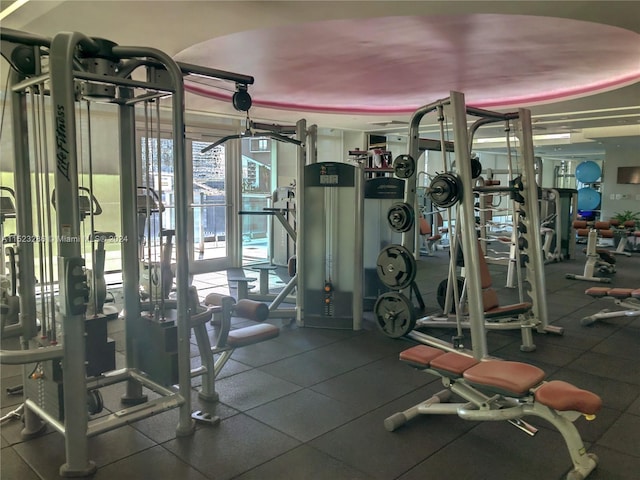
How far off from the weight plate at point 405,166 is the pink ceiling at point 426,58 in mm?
903

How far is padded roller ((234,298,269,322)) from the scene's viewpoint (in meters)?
2.79

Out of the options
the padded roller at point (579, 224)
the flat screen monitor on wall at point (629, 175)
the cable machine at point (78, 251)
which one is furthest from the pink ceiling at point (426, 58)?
the flat screen monitor on wall at point (629, 175)

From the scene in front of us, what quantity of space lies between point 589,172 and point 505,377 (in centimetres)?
1217

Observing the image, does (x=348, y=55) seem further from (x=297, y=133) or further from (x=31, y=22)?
(x=31, y=22)

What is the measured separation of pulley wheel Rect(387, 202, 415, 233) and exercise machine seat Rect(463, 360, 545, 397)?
1230 mm

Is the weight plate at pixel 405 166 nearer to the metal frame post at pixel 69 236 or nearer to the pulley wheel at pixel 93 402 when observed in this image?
the metal frame post at pixel 69 236

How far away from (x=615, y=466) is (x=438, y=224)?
7.15 metres

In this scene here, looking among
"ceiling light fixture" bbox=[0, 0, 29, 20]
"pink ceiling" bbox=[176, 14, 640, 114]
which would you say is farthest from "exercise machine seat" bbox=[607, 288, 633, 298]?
"ceiling light fixture" bbox=[0, 0, 29, 20]

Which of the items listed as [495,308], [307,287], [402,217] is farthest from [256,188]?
[495,308]

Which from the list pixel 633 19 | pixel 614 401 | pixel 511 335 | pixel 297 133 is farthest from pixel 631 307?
pixel 297 133

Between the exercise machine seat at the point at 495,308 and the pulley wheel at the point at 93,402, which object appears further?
the exercise machine seat at the point at 495,308

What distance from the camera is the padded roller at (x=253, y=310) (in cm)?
279

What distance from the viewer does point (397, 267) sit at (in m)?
3.24

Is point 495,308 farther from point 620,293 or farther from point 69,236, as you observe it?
point 69,236
